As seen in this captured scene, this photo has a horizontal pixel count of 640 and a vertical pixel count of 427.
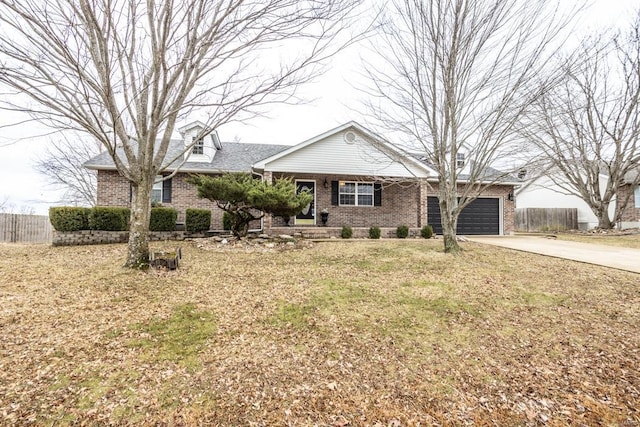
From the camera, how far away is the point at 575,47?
265 inches

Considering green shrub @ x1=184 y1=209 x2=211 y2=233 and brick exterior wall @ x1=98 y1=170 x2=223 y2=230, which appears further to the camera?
brick exterior wall @ x1=98 y1=170 x2=223 y2=230

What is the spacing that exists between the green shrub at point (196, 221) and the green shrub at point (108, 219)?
6.57ft

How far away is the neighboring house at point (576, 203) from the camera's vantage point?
1866 cm

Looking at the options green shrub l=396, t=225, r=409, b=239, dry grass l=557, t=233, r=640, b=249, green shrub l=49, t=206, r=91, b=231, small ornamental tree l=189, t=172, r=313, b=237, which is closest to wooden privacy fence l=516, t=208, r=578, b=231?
dry grass l=557, t=233, r=640, b=249

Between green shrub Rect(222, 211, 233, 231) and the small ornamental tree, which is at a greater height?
the small ornamental tree

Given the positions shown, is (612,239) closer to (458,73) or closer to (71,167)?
(458,73)

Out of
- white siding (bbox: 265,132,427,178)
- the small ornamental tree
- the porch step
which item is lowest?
the porch step

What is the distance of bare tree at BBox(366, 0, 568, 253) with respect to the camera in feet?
21.2

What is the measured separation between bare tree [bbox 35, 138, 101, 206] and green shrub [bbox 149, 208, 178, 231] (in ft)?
32.8

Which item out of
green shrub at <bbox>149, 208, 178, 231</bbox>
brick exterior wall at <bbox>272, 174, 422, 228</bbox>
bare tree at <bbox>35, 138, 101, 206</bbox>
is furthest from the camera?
bare tree at <bbox>35, 138, 101, 206</bbox>

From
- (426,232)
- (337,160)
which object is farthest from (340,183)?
(426,232)

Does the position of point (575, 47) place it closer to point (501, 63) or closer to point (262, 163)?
point (501, 63)

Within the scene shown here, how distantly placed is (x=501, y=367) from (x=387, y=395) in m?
1.41

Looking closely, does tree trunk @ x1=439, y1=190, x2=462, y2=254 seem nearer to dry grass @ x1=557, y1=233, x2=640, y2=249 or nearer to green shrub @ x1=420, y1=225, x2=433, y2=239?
green shrub @ x1=420, y1=225, x2=433, y2=239
